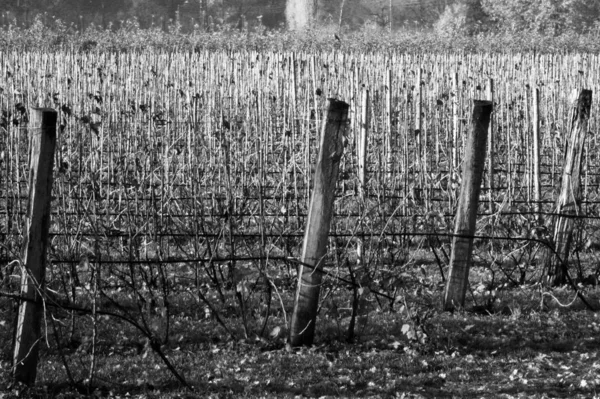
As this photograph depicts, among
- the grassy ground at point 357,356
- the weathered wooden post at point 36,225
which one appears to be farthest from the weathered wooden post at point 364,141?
the weathered wooden post at point 36,225

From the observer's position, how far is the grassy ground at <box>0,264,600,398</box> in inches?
190

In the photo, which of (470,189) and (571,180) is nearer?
(470,189)

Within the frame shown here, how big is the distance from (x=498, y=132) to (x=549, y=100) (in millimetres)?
2446

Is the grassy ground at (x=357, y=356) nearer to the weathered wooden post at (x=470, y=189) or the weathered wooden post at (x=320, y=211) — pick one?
the weathered wooden post at (x=320, y=211)

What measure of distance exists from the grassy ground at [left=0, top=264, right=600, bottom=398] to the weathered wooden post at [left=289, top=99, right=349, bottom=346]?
27cm

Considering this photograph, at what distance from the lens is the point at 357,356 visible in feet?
17.6

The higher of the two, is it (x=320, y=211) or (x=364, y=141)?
(x=364, y=141)

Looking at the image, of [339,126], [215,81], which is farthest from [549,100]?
[339,126]

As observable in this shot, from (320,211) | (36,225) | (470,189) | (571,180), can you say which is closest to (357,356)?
(320,211)

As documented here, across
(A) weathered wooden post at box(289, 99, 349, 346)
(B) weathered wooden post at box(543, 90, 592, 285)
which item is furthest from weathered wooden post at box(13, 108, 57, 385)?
(B) weathered wooden post at box(543, 90, 592, 285)

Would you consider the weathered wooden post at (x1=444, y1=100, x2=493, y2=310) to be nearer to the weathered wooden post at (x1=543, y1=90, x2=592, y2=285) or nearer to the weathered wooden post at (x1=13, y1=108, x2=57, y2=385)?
the weathered wooden post at (x1=543, y1=90, x2=592, y2=285)

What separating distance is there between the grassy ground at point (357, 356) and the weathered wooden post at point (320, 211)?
27 cm

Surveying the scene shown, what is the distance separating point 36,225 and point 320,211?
156 cm

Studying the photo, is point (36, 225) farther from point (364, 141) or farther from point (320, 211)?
point (364, 141)
